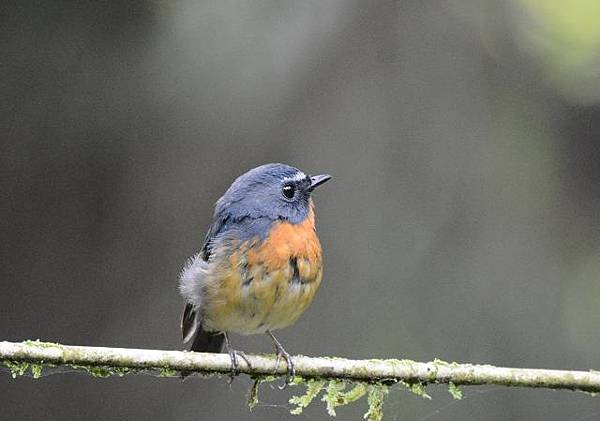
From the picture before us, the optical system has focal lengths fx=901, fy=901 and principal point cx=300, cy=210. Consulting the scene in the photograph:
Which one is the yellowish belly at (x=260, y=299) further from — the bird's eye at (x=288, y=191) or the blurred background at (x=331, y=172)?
the blurred background at (x=331, y=172)

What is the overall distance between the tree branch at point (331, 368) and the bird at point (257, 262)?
2.00 feet

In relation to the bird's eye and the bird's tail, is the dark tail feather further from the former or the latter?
the bird's eye

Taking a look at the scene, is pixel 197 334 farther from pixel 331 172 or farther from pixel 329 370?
pixel 331 172

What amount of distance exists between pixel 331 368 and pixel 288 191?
1.34 meters

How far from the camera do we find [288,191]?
4.64m

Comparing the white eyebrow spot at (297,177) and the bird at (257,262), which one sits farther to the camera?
the white eyebrow spot at (297,177)

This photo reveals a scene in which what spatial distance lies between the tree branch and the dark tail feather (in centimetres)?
117

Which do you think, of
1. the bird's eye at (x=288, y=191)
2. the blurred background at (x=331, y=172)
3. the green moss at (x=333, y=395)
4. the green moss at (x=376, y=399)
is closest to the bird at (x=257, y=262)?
the bird's eye at (x=288, y=191)

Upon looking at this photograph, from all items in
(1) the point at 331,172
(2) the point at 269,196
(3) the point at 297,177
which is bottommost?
(2) the point at 269,196

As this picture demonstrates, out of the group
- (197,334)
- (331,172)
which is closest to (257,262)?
(197,334)

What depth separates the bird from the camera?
430 cm

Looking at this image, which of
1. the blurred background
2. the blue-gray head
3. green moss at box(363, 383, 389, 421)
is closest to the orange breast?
the blue-gray head

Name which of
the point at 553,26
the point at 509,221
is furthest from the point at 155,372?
the point at 553,26

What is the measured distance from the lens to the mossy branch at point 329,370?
3184mm
